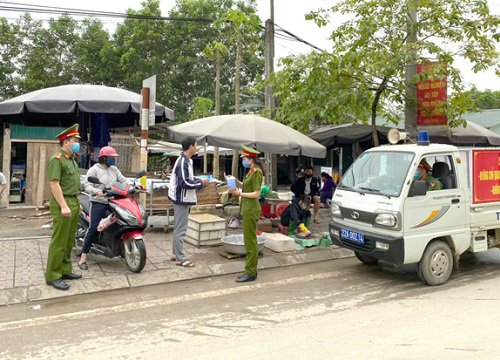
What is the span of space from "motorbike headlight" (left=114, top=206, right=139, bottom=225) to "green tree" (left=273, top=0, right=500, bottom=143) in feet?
16.8

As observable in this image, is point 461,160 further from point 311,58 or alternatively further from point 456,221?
point 311,58

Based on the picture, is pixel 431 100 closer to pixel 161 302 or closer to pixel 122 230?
pixel 122 230

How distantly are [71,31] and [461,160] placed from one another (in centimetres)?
2126

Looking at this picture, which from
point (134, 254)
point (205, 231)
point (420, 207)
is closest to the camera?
point (420, 207)

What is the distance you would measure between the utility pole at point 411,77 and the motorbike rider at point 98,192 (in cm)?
624

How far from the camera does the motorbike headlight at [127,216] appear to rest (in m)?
5.81

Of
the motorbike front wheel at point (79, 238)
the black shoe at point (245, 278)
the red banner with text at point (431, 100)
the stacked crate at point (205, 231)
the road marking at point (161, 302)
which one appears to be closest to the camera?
the road marking at point (161, 302)

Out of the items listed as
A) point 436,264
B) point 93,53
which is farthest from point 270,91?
point 93,53

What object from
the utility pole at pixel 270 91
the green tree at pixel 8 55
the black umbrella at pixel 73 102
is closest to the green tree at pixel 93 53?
the green tree at pixel 8 55

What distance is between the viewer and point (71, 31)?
22.2 meters

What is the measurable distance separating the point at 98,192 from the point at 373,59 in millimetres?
6091

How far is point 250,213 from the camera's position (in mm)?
5879

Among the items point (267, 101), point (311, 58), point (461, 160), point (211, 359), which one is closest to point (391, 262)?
point (461, 160)

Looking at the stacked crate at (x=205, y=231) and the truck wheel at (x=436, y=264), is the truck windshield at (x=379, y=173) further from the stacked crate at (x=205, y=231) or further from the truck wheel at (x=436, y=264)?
the stacked crate at (x=205, y=231)
